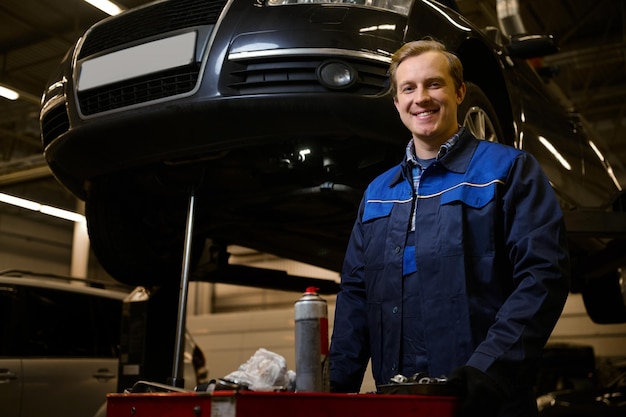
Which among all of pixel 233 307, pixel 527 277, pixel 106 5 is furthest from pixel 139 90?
pixel 233 307

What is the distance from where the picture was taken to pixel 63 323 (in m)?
4.39

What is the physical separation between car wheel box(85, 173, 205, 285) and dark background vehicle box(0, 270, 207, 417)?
2.71ft

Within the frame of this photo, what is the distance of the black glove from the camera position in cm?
107

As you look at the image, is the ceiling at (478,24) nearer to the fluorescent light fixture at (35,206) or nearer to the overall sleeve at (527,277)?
the fluorescent light fixture at (35,206)

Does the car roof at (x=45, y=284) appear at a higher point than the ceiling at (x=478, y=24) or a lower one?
lower

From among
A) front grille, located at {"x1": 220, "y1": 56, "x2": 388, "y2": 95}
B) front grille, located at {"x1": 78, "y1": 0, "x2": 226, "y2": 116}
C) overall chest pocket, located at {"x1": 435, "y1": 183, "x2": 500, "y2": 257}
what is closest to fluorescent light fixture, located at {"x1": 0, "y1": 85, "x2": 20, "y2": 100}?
front grille, located at {"x1": 78, "y1": 0, "x2": 226, "y2": 116}

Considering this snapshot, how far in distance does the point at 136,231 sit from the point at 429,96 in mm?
1784

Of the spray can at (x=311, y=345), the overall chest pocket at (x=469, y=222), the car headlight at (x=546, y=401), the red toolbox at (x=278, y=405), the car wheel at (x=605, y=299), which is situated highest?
the car wheel at (x=605, y=299)

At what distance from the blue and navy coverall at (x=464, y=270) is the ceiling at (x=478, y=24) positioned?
6308 millimetres

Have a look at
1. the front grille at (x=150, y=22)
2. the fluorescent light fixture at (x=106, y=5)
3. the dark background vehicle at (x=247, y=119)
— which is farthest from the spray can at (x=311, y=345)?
the fluorescent light fixture at (x=106, y=5)

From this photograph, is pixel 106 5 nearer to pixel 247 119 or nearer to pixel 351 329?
pixel 247 119

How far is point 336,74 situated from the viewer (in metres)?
2.02

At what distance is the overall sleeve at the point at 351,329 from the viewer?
1.51 m

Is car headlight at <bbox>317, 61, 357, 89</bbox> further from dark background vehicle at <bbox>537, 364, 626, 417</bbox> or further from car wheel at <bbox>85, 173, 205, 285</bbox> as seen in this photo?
→ dark background vehicle at <bbox>537, 364, 626, 417</bbox>
